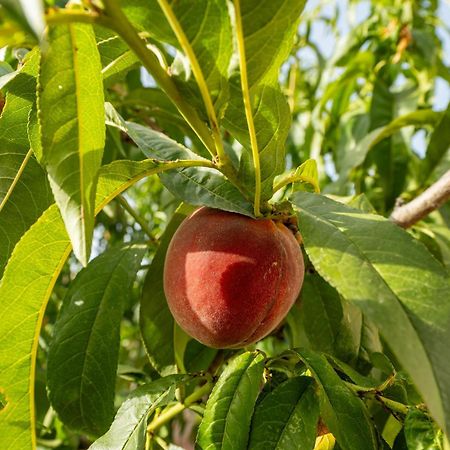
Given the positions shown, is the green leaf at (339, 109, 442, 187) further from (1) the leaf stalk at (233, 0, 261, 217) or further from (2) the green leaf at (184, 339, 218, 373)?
(1) the leaf stalk at (233, 0, 261, 217)

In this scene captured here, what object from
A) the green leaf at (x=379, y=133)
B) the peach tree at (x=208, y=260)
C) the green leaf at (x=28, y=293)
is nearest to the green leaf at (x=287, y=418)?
the peach tree at (x=208, y=260)

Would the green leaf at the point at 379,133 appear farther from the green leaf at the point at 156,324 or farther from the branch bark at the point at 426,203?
the green leaf at the point at 156,324

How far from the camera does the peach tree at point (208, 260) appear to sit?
67 cm

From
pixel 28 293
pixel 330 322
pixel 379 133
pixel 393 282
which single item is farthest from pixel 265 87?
pixel 379 133

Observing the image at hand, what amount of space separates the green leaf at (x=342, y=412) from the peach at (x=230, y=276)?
0.34 ft

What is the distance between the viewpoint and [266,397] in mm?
897

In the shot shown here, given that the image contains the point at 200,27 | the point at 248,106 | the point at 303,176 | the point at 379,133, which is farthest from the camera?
the point at 379,133

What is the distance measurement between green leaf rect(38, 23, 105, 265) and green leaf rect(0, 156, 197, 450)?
4.1 inches

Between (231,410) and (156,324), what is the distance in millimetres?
364

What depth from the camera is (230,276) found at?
33.3 inches

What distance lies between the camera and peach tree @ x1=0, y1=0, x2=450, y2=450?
2.19 ft

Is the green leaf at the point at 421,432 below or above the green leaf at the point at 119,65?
below

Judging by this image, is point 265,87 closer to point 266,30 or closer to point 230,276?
point 266,30

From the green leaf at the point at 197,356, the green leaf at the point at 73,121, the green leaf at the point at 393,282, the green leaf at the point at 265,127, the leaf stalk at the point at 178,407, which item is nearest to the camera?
the green leaf at the point at 393,282
